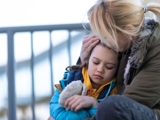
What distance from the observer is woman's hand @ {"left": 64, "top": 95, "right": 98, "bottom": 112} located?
3.48 ft

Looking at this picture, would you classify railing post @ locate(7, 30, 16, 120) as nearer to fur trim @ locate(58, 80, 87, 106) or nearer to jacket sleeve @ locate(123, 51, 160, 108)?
fur trim @ locate(58, 80, 87, 106)

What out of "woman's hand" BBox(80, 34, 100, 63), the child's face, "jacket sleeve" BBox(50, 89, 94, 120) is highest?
"woman's hand" BBox(80, 34, 100, 63)

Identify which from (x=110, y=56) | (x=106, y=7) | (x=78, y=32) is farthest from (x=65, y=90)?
(x=78, y=32)

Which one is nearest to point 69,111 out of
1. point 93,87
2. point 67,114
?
point 67,114

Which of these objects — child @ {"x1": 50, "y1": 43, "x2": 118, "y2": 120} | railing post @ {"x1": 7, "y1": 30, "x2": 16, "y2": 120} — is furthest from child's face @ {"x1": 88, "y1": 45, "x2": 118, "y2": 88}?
railing post @ {"x1": 7, "y1": 30, "x2": 16, "y2": 120}

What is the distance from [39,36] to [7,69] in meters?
0.21

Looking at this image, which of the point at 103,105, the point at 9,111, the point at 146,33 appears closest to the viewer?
the point at 103,105

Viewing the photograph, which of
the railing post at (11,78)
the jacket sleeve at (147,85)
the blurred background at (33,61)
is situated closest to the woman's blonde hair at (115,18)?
the jacket sleeve at (147,85)

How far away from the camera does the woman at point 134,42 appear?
0.96 meters

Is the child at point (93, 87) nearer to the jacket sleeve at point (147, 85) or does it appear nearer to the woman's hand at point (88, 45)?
the woman's hand at point (88, 45)

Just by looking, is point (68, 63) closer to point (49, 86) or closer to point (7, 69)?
point (49, 86)

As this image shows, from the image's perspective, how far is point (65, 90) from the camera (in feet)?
3.64

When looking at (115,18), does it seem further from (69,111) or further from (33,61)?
(33,61)

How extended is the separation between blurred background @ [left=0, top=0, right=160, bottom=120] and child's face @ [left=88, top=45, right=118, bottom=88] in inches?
13.4
